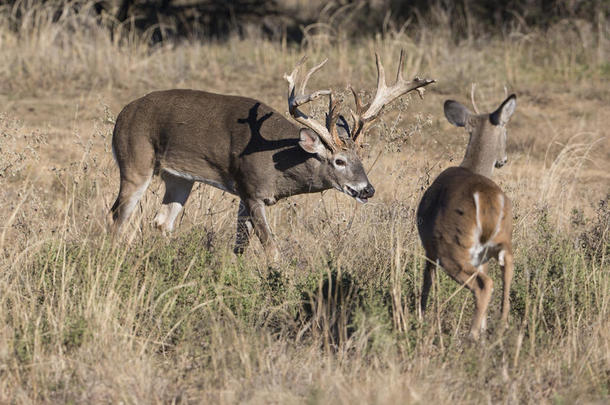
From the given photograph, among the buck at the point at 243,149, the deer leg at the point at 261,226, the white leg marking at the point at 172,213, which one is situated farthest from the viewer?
the white leg marking at the point at 172,213

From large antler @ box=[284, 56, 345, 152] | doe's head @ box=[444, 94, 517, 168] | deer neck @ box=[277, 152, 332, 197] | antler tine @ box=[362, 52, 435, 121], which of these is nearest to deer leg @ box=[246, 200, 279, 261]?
deer neck @ box=[277, 152, 332, 197]

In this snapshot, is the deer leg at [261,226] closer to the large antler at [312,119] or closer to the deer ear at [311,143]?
the deer ear at [311,143]

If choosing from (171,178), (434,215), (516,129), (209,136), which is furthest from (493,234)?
(516,129)

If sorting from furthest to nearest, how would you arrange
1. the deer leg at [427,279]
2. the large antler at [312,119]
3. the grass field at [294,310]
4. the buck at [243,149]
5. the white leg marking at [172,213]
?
1. the white leg marking at [172,213]
2. the buck at [243,149]
3. the large antler at [312,119]
4. the deer leg at [427,279]
5. the grass field at [294,310]

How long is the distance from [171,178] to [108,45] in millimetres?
6435

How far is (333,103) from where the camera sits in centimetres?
792

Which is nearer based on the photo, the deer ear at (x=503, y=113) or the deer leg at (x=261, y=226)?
the deer ear at (x=503, y=113)

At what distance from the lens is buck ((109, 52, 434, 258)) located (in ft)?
26.8

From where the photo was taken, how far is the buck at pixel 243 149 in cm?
816

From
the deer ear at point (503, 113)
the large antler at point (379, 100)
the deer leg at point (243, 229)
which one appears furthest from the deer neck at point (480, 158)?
the deer leg at point (243, 229)

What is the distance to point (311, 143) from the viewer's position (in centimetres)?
816

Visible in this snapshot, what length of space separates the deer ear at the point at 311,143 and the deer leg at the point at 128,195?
1.43m

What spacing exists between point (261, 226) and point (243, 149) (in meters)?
0.73

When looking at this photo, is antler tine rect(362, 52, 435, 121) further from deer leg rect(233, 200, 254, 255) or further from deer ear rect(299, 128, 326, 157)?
deer leg rect(233, 200, 254, 255)
